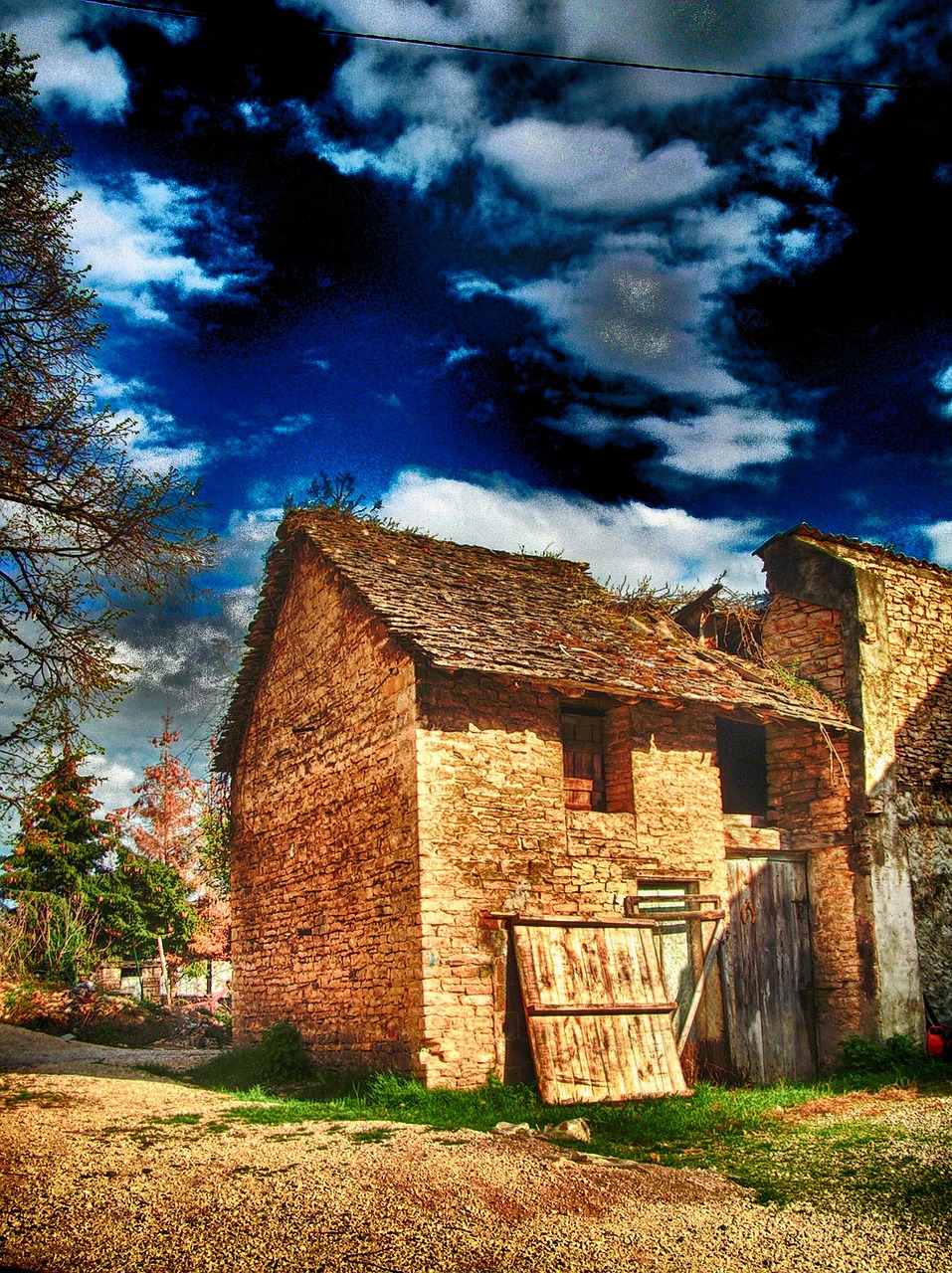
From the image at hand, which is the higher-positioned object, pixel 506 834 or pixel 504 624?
pixel 504 624

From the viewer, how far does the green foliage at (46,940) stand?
74.8ft

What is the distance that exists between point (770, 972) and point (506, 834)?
15.5ft

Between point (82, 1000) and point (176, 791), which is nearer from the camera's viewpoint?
point (82, 1000)

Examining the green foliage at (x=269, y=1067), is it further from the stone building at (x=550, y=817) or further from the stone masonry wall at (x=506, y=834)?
the stone masonry wall at (x=506, y=834)

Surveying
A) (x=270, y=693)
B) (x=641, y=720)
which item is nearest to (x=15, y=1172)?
(x=641, y=720)

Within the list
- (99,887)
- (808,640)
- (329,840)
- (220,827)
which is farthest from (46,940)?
(808,640)

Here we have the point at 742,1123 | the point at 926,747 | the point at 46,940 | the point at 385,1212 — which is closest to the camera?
the point at 385,1212

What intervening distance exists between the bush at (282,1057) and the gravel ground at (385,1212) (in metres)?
4.54

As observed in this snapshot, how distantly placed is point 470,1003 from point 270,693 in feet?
22.4

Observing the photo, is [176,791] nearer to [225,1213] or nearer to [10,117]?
[10,117]

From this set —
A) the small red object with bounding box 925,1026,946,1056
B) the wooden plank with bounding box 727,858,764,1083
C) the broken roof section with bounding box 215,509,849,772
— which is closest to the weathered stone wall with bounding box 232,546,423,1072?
the broken roof section with bounding box 215,509,849,772

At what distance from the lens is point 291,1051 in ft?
41.8

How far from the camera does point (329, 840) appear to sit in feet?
Answer: 42.7

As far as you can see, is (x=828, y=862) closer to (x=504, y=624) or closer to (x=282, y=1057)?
(x=504, y=624)
